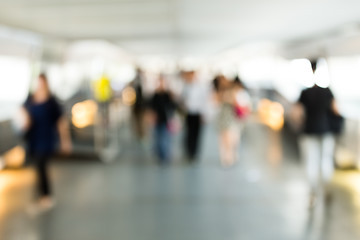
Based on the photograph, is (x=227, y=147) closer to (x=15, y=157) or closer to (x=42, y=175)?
(x=42, y=175)

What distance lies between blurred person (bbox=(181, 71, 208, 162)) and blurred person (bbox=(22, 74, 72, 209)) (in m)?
2.71

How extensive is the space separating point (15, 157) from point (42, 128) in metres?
2.36

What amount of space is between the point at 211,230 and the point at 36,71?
4.81 m

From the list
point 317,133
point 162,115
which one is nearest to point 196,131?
point 162,115

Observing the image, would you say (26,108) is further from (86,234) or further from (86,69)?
(86,69)

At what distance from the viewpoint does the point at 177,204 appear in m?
4.64

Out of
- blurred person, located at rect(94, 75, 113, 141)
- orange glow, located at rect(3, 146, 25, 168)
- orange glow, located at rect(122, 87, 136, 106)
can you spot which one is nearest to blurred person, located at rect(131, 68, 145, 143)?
orange glow, located at rect(122, 87, 136, 106)

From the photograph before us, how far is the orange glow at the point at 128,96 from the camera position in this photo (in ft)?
29.8

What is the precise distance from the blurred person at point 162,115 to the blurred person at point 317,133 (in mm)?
2605

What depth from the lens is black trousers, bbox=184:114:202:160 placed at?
7.05 meters

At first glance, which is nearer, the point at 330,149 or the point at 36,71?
the point at 330,149

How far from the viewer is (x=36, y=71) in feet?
23.1

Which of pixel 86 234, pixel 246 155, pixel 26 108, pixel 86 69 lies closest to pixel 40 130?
pixel 26 108

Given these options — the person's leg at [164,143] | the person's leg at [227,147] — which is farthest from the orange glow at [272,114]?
the person's leg at [164,143]
